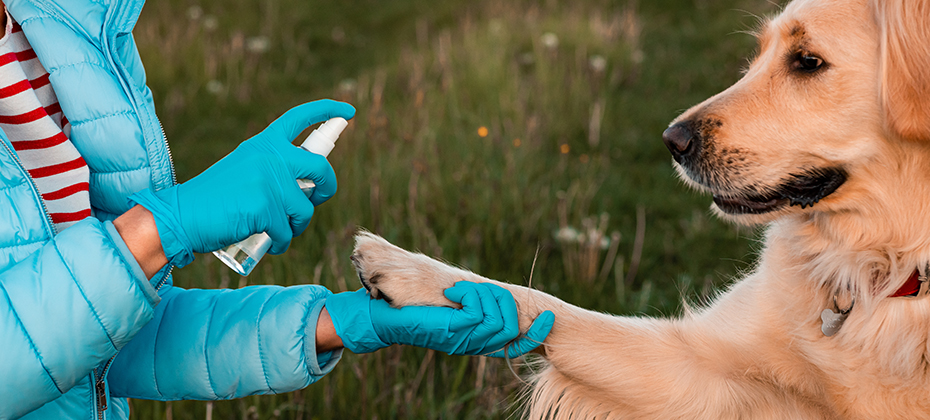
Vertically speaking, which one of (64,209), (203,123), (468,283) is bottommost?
(203,123)

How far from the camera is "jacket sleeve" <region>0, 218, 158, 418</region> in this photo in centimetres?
107

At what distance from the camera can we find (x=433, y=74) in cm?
476

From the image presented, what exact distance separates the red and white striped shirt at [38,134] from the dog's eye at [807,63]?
1517 millimetres

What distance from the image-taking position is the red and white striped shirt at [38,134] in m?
1.25

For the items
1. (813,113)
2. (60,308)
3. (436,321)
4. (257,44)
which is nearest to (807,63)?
(813,113)

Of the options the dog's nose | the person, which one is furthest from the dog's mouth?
the person

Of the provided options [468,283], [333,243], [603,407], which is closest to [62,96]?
[468,283]

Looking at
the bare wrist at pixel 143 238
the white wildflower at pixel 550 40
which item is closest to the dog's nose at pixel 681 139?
the bare wrist at pixel 143 238

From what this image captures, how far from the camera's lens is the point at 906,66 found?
146 cm

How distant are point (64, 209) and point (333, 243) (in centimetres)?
151

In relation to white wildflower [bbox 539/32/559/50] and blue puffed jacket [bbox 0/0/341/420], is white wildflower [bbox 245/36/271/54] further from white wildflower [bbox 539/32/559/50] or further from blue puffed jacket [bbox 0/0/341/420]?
blue puffed jacket [bbox 0/0/341/420]

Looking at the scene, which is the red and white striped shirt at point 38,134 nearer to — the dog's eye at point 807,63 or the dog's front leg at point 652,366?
the dog's front leg at point 652,366

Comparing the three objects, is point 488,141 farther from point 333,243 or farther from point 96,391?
point 96,391

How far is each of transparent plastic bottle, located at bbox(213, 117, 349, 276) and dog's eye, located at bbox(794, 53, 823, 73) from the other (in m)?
1.06
